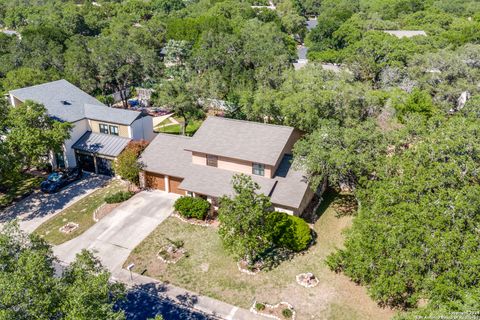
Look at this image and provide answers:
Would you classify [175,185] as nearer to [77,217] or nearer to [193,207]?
[193,207]

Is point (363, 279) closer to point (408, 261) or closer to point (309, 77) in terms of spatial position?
point (408, 261)

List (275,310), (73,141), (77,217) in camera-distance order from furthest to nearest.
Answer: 1. (73,141)
2. (77,217)
3. (275,310)

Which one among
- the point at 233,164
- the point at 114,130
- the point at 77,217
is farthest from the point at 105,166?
the point at 233,164

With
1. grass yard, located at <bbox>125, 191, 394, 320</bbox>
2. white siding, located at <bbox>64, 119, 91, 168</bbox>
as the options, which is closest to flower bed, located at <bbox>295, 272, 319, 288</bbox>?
grass yard, located at <bbox>125, 191, 394, 320</bbox>

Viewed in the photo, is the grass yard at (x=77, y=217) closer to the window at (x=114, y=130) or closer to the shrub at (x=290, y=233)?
the window at (x=114, y=130)

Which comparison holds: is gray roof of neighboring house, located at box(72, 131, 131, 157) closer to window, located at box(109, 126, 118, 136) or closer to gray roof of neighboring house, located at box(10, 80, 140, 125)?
window, located at box(109, 126, 118, 136)

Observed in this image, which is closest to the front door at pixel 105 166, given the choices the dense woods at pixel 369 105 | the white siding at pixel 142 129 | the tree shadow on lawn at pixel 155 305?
the white siding at pixel 142 129
